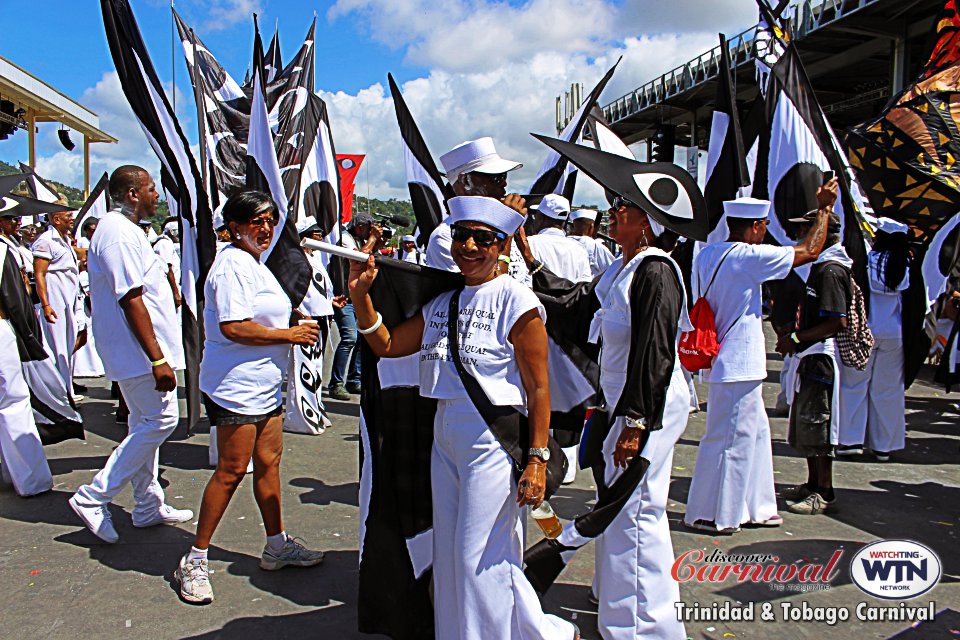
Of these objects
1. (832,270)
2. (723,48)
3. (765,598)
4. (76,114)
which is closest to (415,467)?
(765,598)

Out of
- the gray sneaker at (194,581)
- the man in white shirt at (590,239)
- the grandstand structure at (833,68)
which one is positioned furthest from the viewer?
the grandstand structure at (833,68)

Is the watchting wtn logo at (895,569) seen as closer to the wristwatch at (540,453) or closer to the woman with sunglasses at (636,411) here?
the woman with sunglasses at (636,411)

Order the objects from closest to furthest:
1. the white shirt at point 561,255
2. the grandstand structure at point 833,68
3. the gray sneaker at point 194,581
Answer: the gray sneaker at point 194,581 < the white shirt at point 561,255 < the grandstand structure at point 833,68

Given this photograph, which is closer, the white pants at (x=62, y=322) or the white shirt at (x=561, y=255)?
the white shirt at (x=561, y=255)

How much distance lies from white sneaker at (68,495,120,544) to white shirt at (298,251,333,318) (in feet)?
10.0

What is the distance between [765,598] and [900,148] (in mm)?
4192

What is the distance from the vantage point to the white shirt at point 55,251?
8.55m

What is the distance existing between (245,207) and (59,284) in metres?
6.37

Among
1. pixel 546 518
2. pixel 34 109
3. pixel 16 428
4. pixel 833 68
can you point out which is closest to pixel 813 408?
pixel 546 518

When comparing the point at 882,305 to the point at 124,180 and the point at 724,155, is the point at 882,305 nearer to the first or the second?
the point at 724,155

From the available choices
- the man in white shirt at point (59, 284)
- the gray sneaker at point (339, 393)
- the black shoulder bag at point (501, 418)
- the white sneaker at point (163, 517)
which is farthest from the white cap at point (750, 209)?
the man in white shirt at point (59, 284)

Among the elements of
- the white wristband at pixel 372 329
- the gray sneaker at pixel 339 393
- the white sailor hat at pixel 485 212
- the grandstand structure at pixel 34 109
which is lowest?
the gray sneaker at pixel 339 393

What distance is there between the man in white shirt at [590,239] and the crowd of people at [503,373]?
759 mm

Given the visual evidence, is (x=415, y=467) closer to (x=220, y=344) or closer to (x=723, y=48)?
(x=220, y=344)
